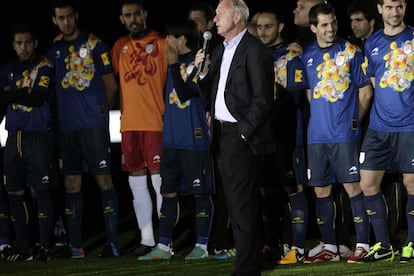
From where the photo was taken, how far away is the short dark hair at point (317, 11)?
7.31m

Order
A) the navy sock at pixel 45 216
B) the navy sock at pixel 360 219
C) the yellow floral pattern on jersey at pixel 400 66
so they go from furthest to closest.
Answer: the navy sock at pixel 45 216, the navy sock at pixel 360 219, the yellow floral pattern on jersey at pixel 400 66

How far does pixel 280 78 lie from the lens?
7.62 m

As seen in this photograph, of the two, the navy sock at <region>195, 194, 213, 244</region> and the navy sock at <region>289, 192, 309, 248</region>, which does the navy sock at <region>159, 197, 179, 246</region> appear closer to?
the navy sock at <region>195, 194, 213, 244</region>

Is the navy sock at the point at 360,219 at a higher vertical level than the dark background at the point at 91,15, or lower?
lower

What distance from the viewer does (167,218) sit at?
25.9 feet

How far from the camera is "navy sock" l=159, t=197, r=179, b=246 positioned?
25.9ft

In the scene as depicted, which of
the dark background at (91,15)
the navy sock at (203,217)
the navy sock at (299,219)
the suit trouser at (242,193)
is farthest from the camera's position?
the dark background at (91,15)

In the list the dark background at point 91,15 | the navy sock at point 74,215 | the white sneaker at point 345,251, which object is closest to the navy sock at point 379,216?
the white sneaker at point 345,251

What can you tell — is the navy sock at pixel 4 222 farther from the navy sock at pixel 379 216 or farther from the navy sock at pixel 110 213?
the navy sock at pixel 379 216

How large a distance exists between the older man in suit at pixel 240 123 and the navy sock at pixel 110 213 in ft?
7.12

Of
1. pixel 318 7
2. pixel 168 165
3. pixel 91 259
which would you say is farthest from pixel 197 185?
pixel 318 7

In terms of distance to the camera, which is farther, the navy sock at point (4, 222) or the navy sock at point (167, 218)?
the navy sock at point (4, 222)

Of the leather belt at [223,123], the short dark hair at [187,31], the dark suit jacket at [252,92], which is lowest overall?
the leather belt at [223,123]

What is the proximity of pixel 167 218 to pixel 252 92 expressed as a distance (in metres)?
2.07
